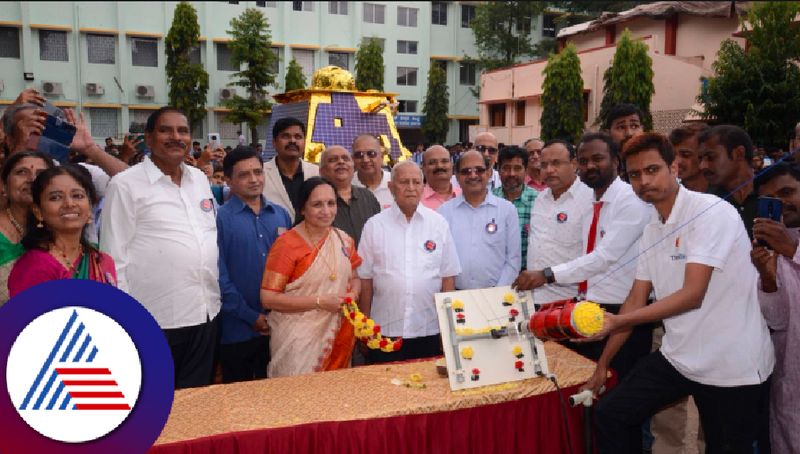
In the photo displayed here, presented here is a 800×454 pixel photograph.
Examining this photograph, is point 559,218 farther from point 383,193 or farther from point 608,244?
point 383,193

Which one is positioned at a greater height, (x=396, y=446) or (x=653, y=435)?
(x=396, y=446)

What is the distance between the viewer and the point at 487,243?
13.0ft

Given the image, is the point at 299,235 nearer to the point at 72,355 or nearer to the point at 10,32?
the point at 72,355

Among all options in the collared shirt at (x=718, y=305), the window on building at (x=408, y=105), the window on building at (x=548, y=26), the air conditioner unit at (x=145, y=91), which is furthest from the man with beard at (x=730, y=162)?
the window on building at (x=548, y=26)

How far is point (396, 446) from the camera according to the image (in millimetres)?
2598

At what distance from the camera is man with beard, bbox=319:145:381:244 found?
13.6ft

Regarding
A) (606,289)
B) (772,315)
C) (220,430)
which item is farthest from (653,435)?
(220,430)

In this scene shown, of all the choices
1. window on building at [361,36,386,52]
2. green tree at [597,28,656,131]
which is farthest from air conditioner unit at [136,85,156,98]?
green tree at [597,28,656,131]

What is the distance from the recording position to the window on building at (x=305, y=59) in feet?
93.4

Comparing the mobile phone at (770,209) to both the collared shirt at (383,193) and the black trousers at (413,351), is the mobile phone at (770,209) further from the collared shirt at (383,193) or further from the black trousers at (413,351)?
the collared shirt at (383,193)

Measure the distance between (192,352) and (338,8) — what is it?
28654mm

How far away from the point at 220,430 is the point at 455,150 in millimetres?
17811

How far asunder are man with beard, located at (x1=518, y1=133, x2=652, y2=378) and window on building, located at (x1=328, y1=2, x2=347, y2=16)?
1093 inches

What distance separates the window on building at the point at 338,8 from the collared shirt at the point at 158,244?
28.0 m
